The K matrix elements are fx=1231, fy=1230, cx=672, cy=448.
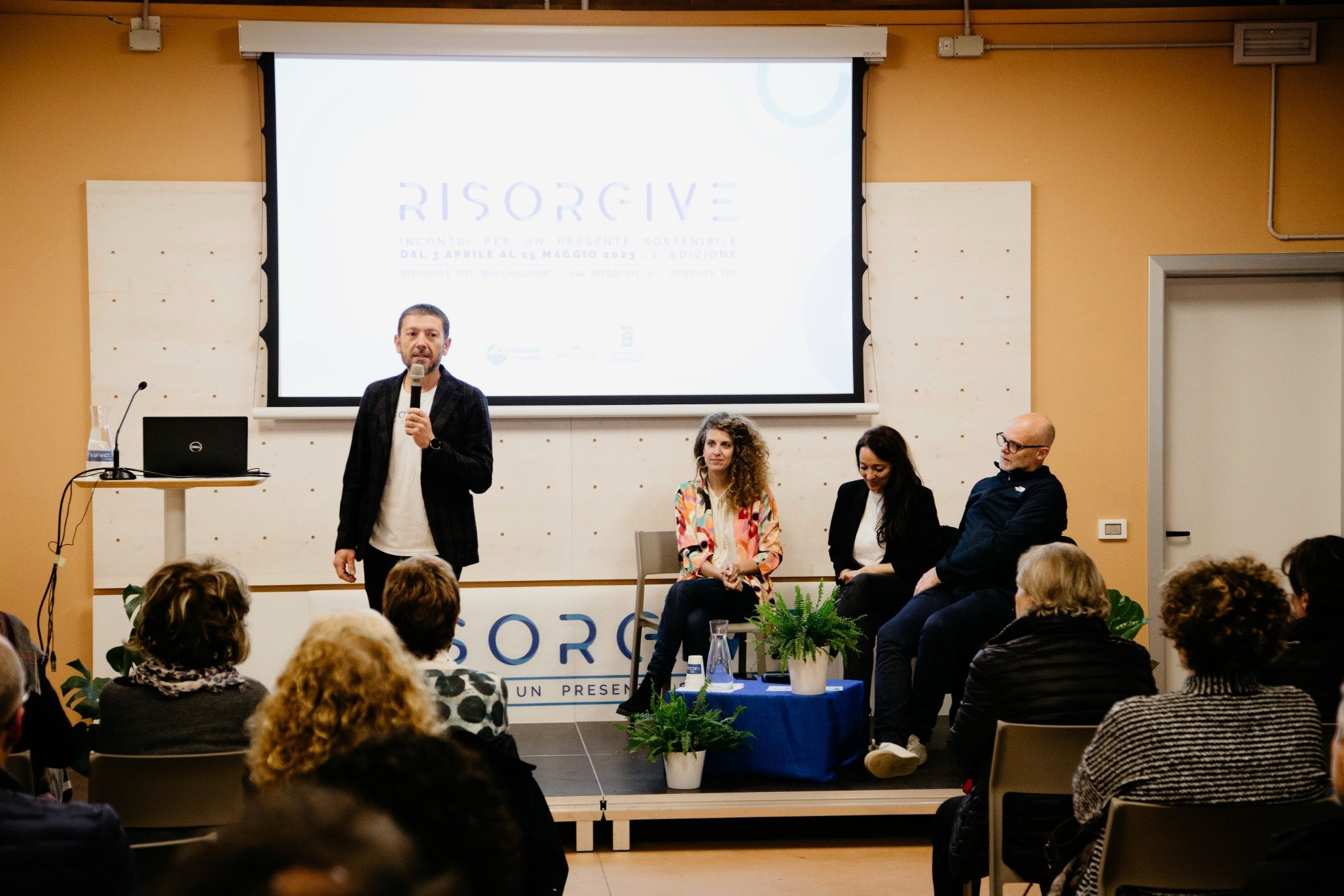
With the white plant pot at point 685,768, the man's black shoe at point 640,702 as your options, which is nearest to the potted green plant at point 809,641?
the white plant pot at point 685,768

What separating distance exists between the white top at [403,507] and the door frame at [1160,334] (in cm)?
351

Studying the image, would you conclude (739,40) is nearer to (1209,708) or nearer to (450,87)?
(450,87)

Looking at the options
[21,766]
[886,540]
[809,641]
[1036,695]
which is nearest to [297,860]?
[21,766]

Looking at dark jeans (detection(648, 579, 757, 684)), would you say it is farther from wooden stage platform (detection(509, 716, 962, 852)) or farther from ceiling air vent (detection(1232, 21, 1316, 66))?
ceiling air vent (detection(1232, 21, 1316, 66))

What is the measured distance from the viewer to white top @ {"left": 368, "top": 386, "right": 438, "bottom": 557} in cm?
405

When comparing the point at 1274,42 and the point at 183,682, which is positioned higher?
the point at 1274,42

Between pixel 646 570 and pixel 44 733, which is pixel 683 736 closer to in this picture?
pixel 646 570

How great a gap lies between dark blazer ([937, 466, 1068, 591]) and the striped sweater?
2.48 m

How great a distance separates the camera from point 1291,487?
5957 mm

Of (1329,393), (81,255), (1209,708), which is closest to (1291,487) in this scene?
(1329,393)

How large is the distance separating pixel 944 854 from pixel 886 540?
2.11m

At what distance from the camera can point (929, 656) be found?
455 centimetres

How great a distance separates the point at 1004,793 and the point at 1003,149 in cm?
382

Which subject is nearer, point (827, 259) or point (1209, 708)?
point (1209, 708)
